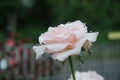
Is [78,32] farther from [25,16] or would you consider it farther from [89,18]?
[25,16]

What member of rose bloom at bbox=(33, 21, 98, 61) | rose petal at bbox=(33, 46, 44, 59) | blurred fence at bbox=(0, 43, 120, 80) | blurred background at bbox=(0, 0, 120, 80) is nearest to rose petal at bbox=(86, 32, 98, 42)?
rose bloom at bbox=(33, 21, 98, 61)

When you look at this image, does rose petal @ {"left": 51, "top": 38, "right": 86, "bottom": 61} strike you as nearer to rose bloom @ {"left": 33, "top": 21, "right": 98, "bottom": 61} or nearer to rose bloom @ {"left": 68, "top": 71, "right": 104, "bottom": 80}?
rose bloom @ {"left": 33, "top": 21, "right": 98, "bottom": 61}

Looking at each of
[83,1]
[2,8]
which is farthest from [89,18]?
[2,8]

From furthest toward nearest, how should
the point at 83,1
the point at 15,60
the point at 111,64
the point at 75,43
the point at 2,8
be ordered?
the point at 2,8, the point at 83,1, the point at 111,64, the point at 15,60, the point at 75,43

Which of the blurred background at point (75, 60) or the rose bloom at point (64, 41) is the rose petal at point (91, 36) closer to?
the rose bloom at point (64, 41)

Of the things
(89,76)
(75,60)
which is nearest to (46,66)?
(75,60)

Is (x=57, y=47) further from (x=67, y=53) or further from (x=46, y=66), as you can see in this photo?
(x=46, y=66)

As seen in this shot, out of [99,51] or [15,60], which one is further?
[99,51]
